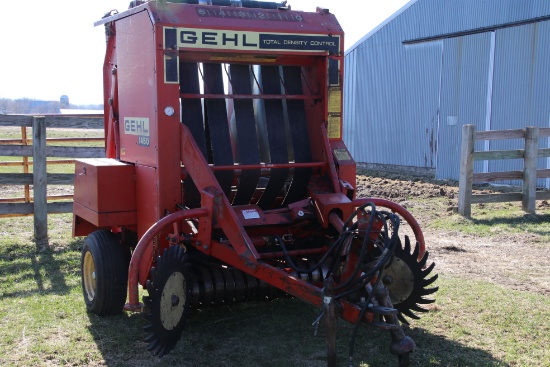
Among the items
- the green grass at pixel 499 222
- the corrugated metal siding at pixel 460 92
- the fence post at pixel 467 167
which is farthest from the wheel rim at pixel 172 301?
the corrugated metal siding at pixel 460 92

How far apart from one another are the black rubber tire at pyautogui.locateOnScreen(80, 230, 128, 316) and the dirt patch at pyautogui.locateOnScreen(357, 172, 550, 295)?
12.0 feet

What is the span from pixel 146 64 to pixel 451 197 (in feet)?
28.6

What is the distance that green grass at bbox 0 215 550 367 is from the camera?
4.83 meters

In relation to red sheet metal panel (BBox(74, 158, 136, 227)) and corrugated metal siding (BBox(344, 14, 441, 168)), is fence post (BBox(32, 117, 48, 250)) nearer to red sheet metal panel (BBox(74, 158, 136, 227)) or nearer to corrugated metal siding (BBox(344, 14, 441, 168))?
red sheet metal panel (BBox(74, 158, 136, 227))

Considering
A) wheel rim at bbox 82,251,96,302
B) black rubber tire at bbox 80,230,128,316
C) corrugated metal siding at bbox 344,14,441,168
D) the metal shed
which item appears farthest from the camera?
corrugated metal siding at bbox 344,14,441,168

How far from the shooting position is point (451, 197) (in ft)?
41.6

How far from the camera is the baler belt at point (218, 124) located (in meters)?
5.43

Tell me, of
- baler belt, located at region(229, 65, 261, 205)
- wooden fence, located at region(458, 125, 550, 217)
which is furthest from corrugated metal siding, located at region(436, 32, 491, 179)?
baler belt, located at region(229, 65, 261, 205)

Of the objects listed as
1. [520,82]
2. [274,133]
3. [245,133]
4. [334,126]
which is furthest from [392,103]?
[245,133]

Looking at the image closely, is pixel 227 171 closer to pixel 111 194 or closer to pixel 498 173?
pixel 111 194

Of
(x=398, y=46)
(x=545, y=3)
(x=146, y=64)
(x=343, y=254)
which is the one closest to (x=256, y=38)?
(x=146, y=64)

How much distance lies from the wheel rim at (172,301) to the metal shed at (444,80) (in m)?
10.9

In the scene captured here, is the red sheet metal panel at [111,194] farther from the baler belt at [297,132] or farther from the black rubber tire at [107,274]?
the baler belt at [297,132]

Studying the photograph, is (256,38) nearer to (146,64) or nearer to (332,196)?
(146,64)
